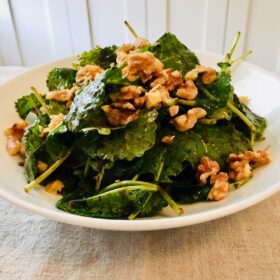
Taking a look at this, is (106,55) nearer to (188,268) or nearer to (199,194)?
(199,194)

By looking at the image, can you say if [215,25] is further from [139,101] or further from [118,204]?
[118,204]

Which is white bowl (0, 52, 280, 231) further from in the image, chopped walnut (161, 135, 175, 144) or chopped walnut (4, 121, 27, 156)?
chopped walnut (161, 135, 175, 144)

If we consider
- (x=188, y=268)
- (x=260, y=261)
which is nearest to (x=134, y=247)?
(x=188, y=268)

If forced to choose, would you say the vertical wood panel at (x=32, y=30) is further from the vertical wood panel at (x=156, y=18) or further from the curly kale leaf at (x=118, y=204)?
the curly kale leaf at (x=118, y=204)

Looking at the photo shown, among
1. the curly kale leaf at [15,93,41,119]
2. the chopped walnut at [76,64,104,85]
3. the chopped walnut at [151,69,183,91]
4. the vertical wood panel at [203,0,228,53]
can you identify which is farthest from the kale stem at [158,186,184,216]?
the vertical wood panel at [203,0,228,53]

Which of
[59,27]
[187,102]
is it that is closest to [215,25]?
[59,27]

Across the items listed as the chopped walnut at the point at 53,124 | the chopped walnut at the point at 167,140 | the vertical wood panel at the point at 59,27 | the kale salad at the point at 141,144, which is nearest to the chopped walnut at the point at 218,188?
the kale salad at the point at 141,144
